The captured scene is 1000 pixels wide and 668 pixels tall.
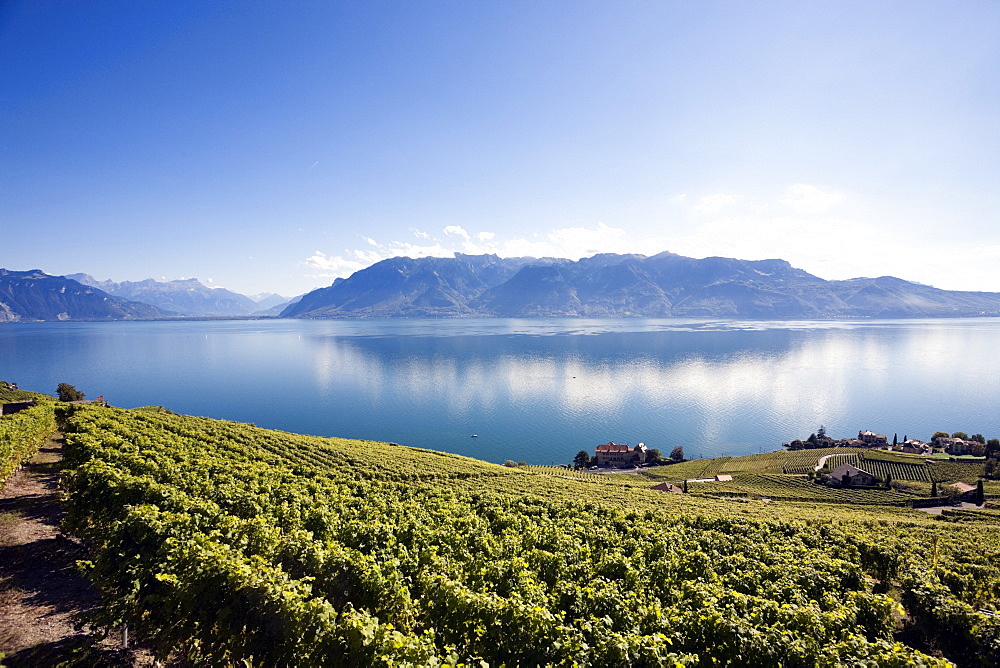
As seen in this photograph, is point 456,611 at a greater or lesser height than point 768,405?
greater

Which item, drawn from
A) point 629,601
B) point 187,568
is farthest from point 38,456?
point 629,601

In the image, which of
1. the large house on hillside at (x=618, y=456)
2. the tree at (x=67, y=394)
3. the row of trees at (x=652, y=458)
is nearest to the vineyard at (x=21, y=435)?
the tree at (x=67, y=394)

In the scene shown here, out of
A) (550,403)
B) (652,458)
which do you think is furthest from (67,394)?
(652,458)

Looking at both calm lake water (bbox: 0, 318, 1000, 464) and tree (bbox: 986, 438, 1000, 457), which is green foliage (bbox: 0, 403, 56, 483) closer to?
calm lake water (bbox: 0, 318, 1000, 464)

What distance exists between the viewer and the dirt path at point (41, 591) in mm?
11242

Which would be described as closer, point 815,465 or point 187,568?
point 187,568

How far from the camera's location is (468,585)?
1391 cm

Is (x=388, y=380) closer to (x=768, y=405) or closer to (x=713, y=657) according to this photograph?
(x=768, y=405)

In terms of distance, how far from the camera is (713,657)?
9992mm

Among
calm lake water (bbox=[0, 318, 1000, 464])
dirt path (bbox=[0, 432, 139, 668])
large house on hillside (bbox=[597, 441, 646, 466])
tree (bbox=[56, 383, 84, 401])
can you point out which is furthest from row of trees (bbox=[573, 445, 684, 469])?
tree (bbox=[56, 383, 84, 401])

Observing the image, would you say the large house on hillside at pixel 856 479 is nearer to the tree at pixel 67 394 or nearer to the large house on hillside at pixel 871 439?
the large house on hillside at pixel 871 439

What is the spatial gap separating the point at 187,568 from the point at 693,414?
14564 cm

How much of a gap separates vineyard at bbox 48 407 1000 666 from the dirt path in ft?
3.60

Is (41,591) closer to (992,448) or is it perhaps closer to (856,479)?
(856,479)
